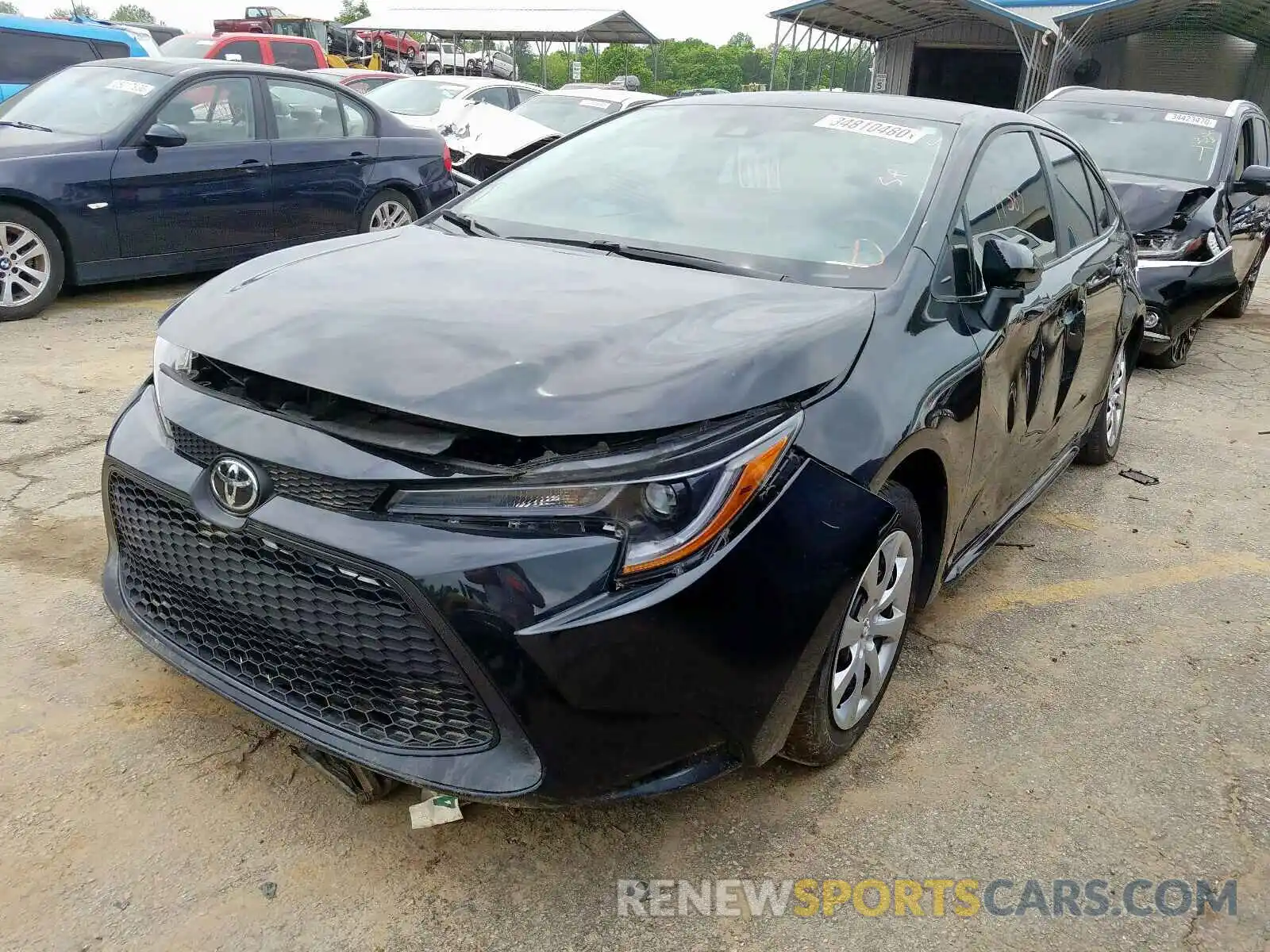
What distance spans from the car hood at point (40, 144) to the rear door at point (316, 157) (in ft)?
3.97

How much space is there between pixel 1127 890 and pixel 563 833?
125 centimetres

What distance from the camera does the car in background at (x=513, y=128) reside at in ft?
33.7

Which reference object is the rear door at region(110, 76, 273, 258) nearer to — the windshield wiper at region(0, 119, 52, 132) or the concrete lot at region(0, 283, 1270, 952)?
the windshield wiper at region(0, 119, 52, 132)

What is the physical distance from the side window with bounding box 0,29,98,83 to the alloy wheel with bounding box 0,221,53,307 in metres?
6.22

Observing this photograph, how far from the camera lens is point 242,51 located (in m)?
15.4

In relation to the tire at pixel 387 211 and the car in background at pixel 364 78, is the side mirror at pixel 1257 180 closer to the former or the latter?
the tire at pixel 387 211

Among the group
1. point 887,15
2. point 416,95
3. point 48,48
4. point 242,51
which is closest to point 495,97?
point 416,95

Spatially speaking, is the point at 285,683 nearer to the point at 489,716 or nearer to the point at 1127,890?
the point at 489,716

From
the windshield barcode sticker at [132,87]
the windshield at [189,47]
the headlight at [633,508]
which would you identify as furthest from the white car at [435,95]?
the headlight at [633,508]

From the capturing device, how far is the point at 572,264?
2680mm

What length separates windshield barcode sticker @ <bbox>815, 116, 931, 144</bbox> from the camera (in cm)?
312

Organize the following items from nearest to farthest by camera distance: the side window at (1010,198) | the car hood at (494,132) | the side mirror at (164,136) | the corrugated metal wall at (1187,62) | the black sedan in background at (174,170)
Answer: the side window at (1010,198)
the black sedan in background at (174,170)
the side mirror at (164,136)
the car hood at (494,132)
the corrugated metal wall at (1187,62)

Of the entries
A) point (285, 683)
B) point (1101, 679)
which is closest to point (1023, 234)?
point (1101, 679)

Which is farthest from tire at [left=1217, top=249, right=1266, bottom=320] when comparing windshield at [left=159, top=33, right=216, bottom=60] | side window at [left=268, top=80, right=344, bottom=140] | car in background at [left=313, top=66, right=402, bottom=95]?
windshield at [left=159, top=33, right=216, bottom=60]
